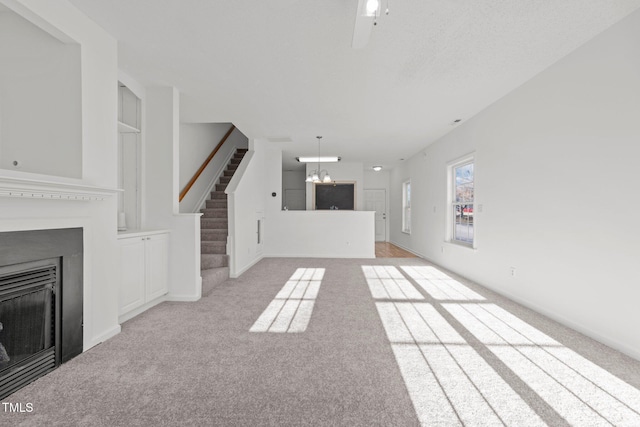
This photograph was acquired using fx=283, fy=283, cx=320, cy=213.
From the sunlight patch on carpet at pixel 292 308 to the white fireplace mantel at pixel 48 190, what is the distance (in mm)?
1713

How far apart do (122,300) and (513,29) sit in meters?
4.21

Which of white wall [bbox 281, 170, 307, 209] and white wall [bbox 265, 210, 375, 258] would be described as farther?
white wall [bbox 281, 170, 307, 209]

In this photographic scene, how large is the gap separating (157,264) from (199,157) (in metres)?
3.39

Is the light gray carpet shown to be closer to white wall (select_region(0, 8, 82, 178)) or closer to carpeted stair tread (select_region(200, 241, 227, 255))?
white wall (select_region(0, 8, 82, 178))

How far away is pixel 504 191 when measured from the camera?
12.2 feet

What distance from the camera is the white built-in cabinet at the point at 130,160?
339cm

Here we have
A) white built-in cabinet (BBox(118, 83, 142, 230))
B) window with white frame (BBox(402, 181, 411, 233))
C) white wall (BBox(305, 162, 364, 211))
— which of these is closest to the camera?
white built-in cabinet (BBox(118, 83, 142, 230))

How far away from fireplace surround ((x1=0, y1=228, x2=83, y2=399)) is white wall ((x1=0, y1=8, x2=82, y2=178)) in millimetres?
599

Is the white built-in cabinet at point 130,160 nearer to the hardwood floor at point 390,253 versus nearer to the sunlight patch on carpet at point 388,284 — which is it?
the sunlight patch on carpet at point 388,284

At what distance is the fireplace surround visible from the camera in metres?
1.73

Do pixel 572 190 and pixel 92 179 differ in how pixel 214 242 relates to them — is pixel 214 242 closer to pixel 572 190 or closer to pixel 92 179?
pixel 92 179

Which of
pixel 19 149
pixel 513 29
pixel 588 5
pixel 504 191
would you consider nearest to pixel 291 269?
pixel 504 191

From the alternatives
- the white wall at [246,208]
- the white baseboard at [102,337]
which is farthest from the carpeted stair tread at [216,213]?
the white baseboard at [102,337]

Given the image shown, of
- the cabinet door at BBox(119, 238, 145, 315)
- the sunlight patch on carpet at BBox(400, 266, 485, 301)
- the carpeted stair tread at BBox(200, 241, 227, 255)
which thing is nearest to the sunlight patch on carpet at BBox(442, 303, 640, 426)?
the sunlight patch on carpet at BBox(400, 266, 485, 301)
